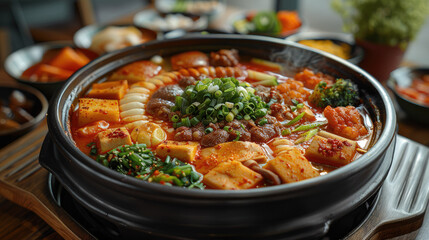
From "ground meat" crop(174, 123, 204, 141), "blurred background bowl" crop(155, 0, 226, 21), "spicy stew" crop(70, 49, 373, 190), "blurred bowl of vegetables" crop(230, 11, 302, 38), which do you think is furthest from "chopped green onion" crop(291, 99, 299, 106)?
"blurred background bowl" crop(155, 0, 226, 21)

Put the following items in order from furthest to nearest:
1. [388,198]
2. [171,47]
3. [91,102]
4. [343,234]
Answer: [171,47]
[91,102]
[388,198]
[343,234]

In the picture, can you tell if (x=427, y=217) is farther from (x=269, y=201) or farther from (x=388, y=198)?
(x=269, y=201)

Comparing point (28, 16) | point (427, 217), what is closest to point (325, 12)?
point (28, 16)

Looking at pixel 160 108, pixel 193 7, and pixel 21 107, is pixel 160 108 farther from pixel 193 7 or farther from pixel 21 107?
pixel 193 7

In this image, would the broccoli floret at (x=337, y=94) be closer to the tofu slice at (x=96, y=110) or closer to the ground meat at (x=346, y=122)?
the ground meat at (x=346, y=122)

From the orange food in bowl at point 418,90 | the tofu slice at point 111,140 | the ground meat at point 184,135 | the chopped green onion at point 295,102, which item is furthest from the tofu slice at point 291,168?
the orange food in bowl at point 418,90

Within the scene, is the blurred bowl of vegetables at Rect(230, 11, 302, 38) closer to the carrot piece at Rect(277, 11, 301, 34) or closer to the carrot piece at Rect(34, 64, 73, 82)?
the carrot piece at Rect(277, 11, 301, 34)
